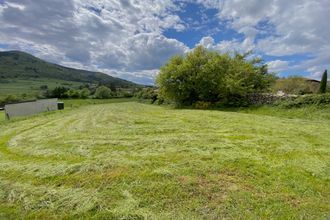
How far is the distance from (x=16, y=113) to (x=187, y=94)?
1827 cm

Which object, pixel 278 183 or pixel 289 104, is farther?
pixel 289 104

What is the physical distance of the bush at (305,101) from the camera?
13688mm

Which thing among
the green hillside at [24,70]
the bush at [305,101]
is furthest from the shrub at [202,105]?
the green hillside at [24,70]

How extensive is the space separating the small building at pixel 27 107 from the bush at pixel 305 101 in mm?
24238

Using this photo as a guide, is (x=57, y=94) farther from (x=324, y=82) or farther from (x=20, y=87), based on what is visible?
(x=20, y=87)

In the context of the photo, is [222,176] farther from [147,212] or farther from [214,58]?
[214,58]

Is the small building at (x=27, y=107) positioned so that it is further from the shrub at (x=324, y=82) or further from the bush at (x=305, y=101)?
the shrub at (x=324, y=82)

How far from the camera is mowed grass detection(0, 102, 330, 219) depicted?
10.3 feet

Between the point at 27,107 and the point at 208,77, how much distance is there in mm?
20556

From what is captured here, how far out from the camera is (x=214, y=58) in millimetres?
23406

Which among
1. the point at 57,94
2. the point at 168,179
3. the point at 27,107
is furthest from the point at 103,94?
the point at 168,179

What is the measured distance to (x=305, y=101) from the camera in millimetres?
14633

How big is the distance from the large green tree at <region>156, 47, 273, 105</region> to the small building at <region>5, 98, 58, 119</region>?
49.7ft

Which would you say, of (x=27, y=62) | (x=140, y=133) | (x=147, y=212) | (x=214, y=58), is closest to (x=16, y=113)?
(x=140, y=133)
